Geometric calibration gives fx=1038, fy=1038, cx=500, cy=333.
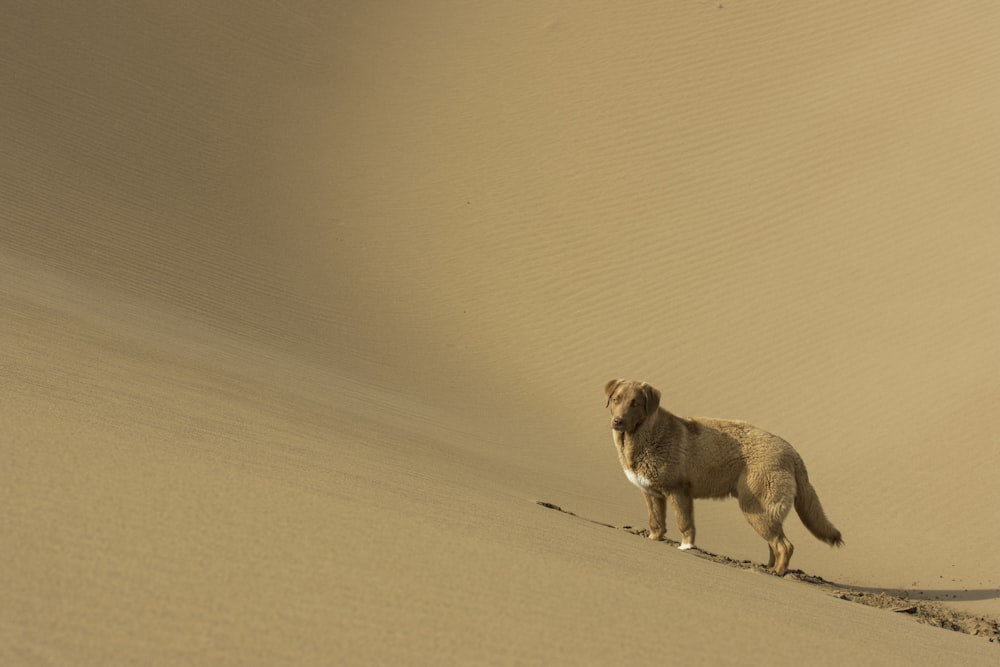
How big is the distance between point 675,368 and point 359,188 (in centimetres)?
664

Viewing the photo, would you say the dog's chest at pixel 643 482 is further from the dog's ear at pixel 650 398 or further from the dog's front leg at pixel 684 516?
the dog's ear at pixel 650 398

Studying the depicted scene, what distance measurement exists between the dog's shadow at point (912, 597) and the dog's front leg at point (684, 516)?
3.1 inches

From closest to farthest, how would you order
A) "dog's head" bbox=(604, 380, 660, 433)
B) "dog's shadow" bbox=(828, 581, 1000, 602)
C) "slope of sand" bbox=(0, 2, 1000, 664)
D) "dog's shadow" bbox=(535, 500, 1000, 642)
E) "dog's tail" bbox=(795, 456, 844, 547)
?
"slope of sand" bbox=(0, 2, 1000, 664) → "dog's shadow" bbox=(535, 500, 1000, 642) → "dog's head" bbox=(604, 380, 660, 433) → "dog's tail" bbox=(795, 456, 844, 547) → "dog's shadow" bbox=(828, 581, 1000, 602)

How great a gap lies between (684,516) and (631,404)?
2.60 ft

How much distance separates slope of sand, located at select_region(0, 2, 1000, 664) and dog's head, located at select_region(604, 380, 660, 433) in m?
0.80

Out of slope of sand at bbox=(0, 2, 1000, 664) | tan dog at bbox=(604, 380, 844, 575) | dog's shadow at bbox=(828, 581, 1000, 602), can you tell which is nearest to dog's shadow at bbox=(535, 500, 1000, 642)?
dog's shadow at bbox=(828, 581, 1000, 602)

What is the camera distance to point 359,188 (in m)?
17.3

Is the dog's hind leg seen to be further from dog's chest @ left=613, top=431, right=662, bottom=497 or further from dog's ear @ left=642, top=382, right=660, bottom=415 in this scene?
dog's ear @ left=642, top=382, right=660, bottom=415

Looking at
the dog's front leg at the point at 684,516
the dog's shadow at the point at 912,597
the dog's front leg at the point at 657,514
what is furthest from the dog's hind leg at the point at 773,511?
the dog's front leg at the point at 657,514

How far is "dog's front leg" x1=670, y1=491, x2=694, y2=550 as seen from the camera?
642cm

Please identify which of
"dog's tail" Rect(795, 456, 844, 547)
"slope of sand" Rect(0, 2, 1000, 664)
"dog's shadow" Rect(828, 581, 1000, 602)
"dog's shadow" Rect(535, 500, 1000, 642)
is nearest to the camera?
"slope of sand" Rect(0, 2, 1000, 664)

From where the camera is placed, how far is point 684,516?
646cm

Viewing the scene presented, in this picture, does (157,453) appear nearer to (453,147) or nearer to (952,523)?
(952,523)

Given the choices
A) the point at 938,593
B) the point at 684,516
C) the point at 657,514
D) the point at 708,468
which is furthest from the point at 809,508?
the point at 938,593
